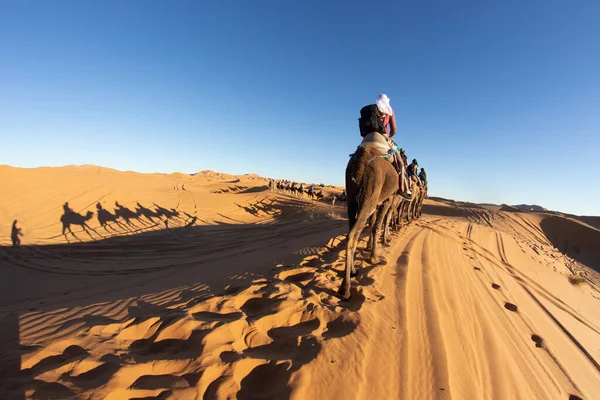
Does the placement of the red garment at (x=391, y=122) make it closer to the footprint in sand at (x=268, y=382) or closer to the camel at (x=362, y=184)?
the camel at (x=362, y=184)

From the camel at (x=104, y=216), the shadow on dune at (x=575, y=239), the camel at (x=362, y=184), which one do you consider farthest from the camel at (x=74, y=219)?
the shadow on dune at (x=575, y=239)

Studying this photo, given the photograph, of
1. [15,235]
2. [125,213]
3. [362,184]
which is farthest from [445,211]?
[15,235]

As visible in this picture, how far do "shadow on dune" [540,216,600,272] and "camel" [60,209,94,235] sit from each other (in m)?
29.0

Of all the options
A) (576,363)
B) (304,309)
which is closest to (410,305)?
(304,309)

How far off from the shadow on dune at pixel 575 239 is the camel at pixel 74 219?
29038mm

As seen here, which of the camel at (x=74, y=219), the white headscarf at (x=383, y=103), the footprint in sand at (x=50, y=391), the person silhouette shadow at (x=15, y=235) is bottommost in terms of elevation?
the person silhouette shadow at (x=15, y=235)

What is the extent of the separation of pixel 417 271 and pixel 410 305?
156 centimetres

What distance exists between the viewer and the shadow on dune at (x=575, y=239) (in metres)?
18.4

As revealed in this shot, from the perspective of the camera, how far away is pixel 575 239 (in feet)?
68.2

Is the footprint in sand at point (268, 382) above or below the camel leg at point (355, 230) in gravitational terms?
below

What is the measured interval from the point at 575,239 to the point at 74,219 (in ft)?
111

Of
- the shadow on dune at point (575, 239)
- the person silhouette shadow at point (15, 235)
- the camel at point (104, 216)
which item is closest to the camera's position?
the person silhouette shadow at point (15, 235)

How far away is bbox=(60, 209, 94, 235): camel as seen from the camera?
1305 centimetres

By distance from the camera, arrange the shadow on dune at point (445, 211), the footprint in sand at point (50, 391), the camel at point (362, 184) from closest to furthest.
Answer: the footprint in sand at point (50, 391), the camel at point (362, 184), the shadow on dune at point (445, 211)
